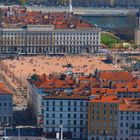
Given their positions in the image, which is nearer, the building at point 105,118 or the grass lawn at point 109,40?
the building at point 105,118

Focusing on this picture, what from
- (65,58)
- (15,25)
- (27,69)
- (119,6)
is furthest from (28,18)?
(119,6)

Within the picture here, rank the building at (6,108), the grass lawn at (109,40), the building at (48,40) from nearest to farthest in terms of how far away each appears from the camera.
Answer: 1. the building at (6,108)
2. the building at (48,40)
3. the grass lawn at (109,40)

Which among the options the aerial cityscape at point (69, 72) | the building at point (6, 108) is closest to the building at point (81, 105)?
the aerial cityscape at point (69, 72)

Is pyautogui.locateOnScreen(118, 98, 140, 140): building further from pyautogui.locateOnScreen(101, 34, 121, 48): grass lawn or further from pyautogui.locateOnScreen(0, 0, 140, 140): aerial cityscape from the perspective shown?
pyautogui.locateOnScreen(101, 34, 121, 48): grass lawn

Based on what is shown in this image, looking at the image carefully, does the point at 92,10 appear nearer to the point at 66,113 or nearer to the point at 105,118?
the point at 66,113

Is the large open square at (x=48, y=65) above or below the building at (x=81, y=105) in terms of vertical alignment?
below

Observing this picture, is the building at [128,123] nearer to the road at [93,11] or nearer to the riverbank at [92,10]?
the riverbank at [92,10]

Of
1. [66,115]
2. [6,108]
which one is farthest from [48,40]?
[66,115]

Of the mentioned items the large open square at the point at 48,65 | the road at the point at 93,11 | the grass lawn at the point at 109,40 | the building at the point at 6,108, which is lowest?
the road at the point at 93,11
